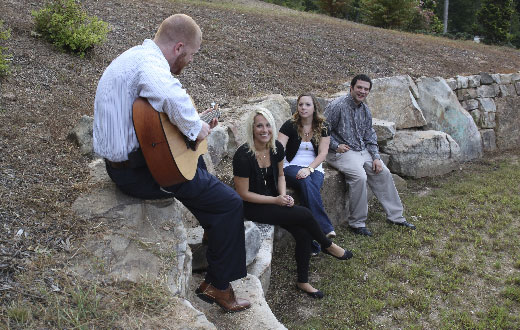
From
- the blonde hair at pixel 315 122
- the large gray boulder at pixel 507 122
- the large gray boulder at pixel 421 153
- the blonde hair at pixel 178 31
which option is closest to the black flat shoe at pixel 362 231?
the blonde hair at pixel 315 122

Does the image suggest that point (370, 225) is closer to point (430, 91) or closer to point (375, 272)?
Result: point (375, 272)

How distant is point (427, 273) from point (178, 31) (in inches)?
132

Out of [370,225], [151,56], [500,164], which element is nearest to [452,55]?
[500,164]

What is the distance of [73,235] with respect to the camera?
308 cm

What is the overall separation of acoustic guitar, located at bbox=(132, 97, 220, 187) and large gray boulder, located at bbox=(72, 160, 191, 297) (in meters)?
0.36

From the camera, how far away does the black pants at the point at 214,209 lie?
3.16 m

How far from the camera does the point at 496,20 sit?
65.0 ft

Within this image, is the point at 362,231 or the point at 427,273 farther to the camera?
the point at 362,231

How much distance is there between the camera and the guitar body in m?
2.85

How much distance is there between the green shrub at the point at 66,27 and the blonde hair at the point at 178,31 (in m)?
3.80

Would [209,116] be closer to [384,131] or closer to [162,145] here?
[162,145]

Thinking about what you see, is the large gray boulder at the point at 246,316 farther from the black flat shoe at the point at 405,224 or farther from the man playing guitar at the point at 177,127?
the black flat shoe at the point at 405,224

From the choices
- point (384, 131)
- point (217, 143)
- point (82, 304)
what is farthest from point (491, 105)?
point (82, 304)

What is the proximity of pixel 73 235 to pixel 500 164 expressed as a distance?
768cm
